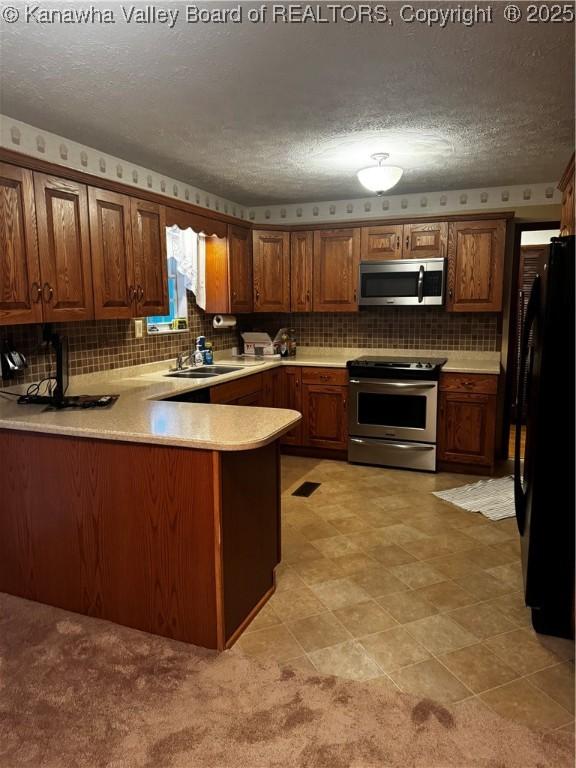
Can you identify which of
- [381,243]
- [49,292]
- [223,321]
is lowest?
[223,321]

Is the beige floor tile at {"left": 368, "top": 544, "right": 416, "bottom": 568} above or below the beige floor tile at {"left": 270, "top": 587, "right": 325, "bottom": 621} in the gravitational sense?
above

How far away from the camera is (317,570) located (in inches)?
105

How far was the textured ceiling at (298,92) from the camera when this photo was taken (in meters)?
1.84

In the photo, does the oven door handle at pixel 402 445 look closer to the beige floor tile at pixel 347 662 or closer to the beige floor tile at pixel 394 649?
the beige floor tile at pixel 394 649

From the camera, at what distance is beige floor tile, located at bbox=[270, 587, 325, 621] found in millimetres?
2283

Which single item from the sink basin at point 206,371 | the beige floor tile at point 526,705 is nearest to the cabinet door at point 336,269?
the sink basin at point 206,371

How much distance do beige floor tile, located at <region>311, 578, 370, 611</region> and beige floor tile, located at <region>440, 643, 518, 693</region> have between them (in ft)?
1.67

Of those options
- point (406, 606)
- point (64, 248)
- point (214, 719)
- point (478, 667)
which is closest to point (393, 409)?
point (406, 606)

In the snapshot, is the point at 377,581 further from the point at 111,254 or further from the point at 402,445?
the point at 111,254

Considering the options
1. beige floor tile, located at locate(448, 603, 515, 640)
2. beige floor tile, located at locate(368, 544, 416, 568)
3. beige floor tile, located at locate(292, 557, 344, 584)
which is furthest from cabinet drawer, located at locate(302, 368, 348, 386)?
beige floor tile, located at locate(448, 603, 515, 640)

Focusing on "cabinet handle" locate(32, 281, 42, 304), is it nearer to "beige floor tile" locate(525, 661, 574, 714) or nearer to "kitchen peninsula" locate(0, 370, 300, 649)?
"kitchen peninsula" locate(0, 370, 300, 649)

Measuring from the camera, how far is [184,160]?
3.33 metres

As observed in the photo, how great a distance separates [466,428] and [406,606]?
2008mm

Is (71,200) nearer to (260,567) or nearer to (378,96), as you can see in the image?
(378,96)
